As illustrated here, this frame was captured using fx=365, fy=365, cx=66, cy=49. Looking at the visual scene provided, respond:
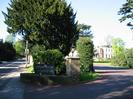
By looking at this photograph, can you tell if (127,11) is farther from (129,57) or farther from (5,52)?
(5,52)

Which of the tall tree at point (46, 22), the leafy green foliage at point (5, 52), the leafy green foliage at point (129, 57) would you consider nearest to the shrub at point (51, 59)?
the tall tree at point (46, 22)

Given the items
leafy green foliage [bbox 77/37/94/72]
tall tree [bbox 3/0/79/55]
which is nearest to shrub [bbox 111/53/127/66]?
tall tree [bbox 3/0/79/55]

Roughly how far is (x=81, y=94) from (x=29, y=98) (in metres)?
2.48

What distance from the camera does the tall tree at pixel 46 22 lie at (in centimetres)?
3969

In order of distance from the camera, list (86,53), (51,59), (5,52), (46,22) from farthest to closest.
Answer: (5,52), (46,22), (86,53), (51,59)

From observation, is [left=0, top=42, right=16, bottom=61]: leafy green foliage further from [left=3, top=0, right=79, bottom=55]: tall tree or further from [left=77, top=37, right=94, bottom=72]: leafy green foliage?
[left=77, top=37, right=94, bottom=72]: leafy green foliage

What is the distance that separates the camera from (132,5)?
49312mm

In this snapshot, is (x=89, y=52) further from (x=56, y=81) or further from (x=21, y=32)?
(x=21, y=32)

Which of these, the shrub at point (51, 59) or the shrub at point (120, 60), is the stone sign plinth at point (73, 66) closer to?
the shrub at point (51, 59)

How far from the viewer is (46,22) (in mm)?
39844

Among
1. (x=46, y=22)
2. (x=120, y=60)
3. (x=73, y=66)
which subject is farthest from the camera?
(x=120, y=60)

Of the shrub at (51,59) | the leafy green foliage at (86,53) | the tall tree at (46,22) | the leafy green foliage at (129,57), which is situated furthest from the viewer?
the leafy green foliage at (129,57)

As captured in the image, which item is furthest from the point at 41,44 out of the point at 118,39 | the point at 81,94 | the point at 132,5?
the point at 118,39

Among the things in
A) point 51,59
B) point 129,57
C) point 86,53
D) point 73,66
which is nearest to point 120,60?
point 129,57
